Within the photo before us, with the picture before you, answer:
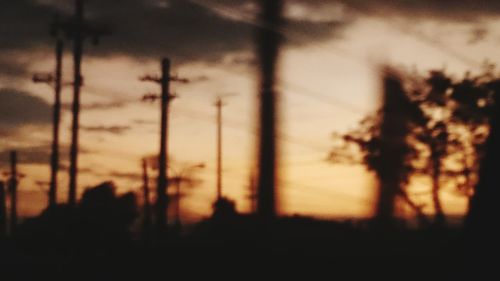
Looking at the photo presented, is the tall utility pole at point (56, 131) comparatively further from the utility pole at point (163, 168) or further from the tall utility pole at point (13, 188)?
the tall utility pole at point (13, 188)

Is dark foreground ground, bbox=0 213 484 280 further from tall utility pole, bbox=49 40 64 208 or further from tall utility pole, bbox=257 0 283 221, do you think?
tall utility pole, bbox=257 0 283 221

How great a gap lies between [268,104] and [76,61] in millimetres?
25039

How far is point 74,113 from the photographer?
1142 inches

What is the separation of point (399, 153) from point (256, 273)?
25617mm

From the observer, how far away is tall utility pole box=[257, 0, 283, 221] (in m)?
7.20

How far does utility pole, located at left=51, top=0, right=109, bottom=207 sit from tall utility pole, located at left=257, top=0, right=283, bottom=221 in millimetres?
22501

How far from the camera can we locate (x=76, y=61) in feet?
101

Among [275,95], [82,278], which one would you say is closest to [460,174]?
[82,278]

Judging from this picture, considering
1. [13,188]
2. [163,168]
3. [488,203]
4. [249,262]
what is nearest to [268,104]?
[488,203]

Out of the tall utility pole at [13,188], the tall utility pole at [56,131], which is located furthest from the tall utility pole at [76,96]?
the tall utility pole at [13,188]

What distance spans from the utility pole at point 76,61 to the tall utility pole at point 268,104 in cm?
2250

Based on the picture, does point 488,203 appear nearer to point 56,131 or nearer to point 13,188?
point 56,131

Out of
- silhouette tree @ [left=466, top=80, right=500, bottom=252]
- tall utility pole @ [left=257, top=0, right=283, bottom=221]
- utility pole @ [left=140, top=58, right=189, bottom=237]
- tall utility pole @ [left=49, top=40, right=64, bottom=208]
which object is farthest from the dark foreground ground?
tall utility pole @ [left=257, top=0, right=283, bottom=221]

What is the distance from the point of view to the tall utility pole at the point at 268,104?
23.6 ft
